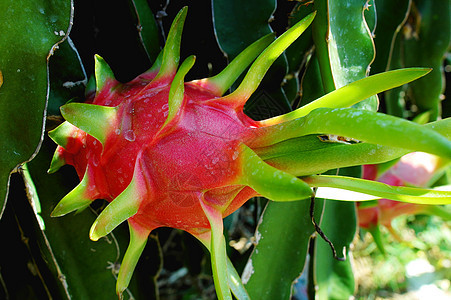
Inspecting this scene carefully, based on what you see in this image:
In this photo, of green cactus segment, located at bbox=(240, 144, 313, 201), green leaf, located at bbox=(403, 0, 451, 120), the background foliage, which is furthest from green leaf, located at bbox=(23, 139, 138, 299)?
green leaf, located at bbox=(403, 0, 451, 120)

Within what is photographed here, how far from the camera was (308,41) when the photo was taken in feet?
2.69

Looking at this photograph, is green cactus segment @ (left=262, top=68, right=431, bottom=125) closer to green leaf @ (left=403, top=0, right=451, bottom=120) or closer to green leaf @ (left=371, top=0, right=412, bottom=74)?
green leaf @ (left=371, top=0, right=412, bottom=74)

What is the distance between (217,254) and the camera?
0.49 meters

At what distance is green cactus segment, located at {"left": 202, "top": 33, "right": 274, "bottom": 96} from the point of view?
0.57 metres

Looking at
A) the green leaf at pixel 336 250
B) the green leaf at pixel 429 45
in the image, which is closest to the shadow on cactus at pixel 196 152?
the green leaf at pixel 336 250

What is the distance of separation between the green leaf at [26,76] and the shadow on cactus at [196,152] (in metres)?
0.05

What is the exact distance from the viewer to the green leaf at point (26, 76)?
526mm

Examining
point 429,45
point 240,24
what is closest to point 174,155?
point 240,24

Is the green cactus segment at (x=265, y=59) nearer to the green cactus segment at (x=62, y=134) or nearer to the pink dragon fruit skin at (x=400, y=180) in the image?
the green cactus segment at (x=62, y=134)

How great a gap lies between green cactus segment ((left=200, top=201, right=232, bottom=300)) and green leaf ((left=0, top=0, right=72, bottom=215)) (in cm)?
23

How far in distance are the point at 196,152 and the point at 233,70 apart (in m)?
0.16

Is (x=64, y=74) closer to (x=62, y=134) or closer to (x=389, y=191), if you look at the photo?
(x=62, y=134)

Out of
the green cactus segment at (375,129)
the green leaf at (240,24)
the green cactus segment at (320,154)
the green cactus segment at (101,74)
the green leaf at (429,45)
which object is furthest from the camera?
the green leaf at (429,45)

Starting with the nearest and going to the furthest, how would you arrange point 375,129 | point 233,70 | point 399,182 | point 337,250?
point 375,129
point 233,70
point 337,250
point 399,182
